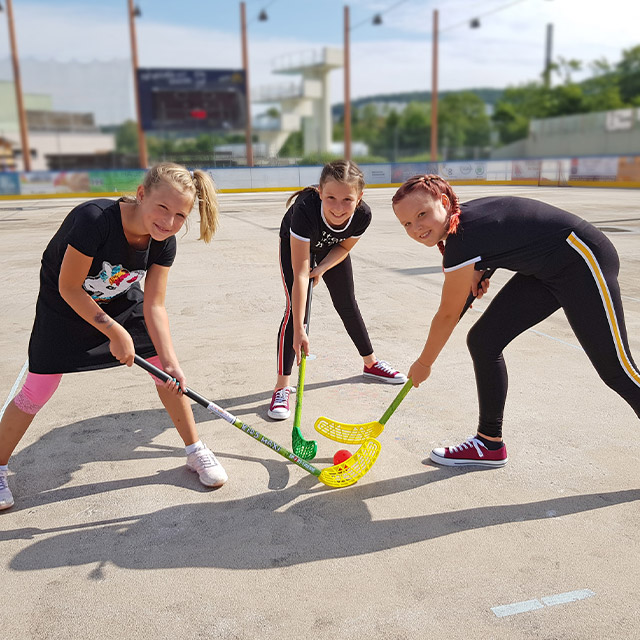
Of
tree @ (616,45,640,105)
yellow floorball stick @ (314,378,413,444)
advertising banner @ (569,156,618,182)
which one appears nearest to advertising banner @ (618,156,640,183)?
advertising banner @ (569,156,618,182)

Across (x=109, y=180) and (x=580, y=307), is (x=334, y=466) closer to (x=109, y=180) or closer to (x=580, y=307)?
(x=580, y=307)

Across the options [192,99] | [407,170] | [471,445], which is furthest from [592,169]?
[471,445]

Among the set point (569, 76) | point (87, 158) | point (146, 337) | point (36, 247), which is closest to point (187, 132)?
point (87, 158)

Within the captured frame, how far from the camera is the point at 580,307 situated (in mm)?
2584

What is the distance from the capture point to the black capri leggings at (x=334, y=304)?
3.79 meters

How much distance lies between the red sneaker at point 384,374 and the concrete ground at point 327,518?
11 cm

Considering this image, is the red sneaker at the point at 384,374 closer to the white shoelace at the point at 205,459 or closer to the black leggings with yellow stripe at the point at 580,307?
the black leggings with yellow stripe at the point at 580,307

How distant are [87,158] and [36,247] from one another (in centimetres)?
4000

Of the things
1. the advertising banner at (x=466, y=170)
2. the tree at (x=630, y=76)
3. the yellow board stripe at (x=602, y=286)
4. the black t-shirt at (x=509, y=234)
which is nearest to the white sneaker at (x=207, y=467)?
the black t-shirt at (x=509, y=234)

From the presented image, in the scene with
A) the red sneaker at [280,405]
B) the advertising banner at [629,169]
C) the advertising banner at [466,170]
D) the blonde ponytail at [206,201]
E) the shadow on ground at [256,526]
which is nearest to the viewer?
the shadow on ground at [256,526]

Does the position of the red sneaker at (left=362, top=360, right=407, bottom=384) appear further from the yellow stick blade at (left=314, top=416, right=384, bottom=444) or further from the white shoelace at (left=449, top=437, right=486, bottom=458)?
the white shoelace at (left=449, top=437, right=486, bottom=458)

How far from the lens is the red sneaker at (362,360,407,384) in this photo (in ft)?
13.6

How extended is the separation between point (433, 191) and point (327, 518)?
1394 millimetres

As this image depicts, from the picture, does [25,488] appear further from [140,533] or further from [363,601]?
[363,601]
